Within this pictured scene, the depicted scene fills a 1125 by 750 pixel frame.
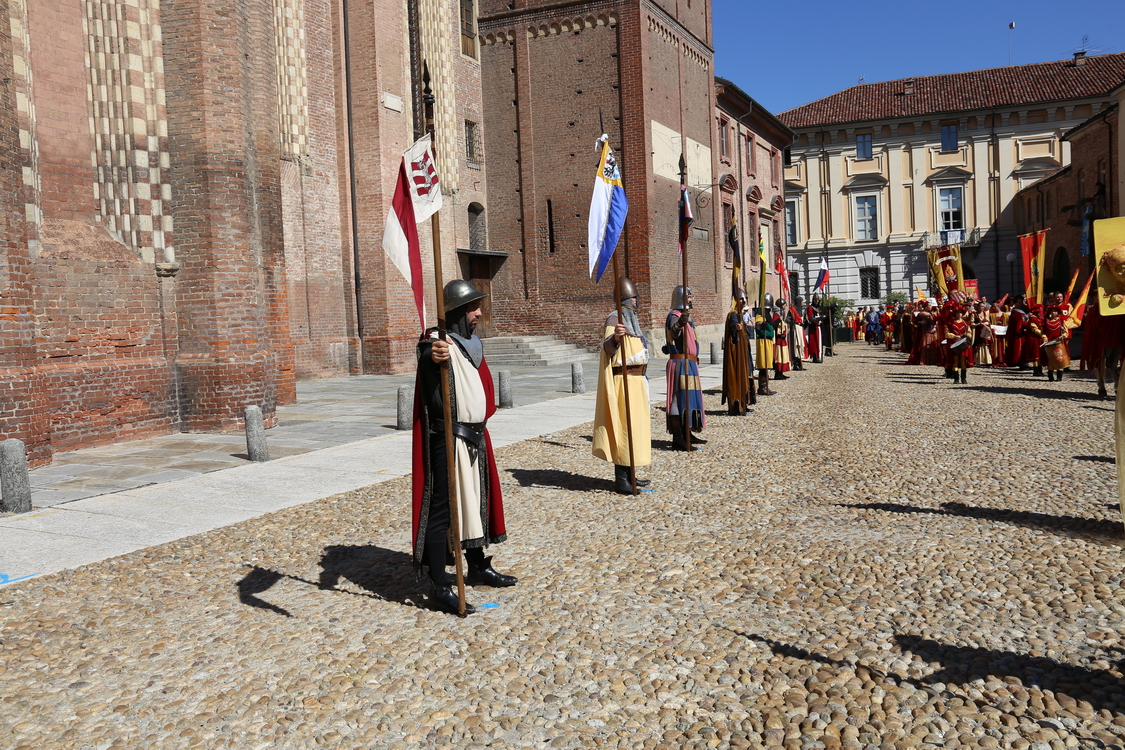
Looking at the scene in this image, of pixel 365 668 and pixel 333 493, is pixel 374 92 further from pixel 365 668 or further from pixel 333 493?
pixel 365 668

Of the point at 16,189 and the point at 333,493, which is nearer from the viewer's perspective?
the point at 333,493

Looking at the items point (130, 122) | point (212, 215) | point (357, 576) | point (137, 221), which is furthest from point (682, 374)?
point (130, 122)

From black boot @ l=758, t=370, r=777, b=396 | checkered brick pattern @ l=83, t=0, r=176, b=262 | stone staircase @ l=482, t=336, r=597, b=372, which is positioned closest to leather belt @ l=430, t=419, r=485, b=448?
checkered brick pattern @ l=83, t=0, r=176, b=262

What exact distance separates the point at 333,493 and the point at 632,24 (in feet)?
74.8

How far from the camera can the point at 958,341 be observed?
17.0 metres

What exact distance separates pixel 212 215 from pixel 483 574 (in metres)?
8.52

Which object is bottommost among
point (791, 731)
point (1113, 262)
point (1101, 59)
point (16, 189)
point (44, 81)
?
point (791, 731)

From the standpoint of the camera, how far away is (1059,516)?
6.08 meters

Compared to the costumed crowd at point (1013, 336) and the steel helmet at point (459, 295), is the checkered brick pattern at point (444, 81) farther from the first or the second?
the steel helmet at point (459, 295)

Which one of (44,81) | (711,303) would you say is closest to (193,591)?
(44,81)

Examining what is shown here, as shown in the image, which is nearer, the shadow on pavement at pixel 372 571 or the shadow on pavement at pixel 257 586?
the shadow on pavement at pixel 257 586

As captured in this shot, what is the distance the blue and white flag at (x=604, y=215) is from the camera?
7535 mm

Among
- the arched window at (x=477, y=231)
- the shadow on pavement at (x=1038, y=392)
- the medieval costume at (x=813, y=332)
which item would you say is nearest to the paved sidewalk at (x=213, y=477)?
the shadow on pavement at (x=1038, y=392)

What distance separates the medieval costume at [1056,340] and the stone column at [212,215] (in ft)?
45.2
